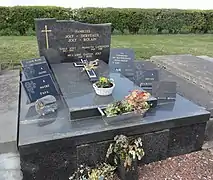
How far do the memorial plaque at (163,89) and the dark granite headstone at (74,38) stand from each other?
59.0 inches

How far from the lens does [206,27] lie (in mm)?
11914

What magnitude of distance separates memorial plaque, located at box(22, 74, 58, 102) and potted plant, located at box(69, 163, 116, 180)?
3.14 feet

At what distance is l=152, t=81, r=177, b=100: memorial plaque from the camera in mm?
2771

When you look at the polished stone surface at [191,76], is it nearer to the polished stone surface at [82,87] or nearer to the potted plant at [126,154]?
the polished stone surface at [82,87]

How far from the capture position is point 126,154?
6.93 ft

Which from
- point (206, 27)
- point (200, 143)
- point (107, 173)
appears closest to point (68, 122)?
point (107, 173)

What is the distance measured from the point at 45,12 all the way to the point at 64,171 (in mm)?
8711

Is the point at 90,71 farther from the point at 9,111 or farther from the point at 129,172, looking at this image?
the point at 129,172

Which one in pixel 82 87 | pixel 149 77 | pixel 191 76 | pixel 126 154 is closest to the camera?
pixel 126 154

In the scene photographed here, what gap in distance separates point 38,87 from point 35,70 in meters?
0.57

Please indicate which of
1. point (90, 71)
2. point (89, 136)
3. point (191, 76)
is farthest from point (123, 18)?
point (89, 136)

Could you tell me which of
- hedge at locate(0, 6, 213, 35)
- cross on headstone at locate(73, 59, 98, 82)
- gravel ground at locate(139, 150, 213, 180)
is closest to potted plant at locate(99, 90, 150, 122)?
gravel ground at locate(139, 150, 213, 180)

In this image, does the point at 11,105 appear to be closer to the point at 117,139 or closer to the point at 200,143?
the point at 117,139

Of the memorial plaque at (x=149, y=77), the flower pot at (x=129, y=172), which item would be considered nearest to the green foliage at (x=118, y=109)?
the flower pot at (x=129, y=172)
